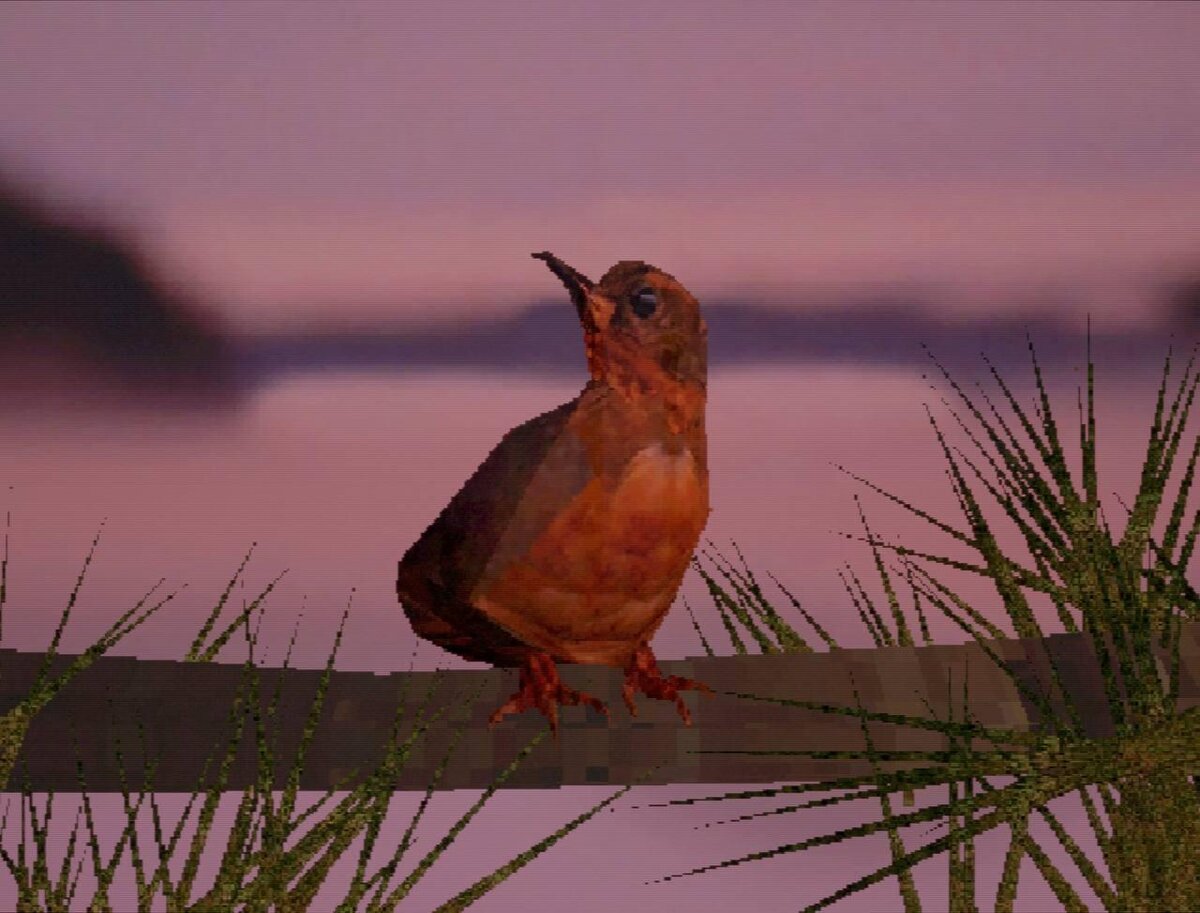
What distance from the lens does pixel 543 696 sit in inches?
125

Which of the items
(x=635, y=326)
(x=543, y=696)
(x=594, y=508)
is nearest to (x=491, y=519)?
(x=594, y=508)

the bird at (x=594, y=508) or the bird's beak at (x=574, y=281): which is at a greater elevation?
the bird's beak at (x=574, y=281)

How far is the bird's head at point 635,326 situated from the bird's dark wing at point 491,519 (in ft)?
0.45

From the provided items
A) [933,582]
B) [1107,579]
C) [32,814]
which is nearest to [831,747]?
[1107,579]

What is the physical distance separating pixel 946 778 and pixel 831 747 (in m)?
0.42

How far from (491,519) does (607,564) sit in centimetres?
27

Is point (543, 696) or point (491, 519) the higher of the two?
point (491, 519)

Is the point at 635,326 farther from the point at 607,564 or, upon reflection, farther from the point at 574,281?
the point at 607,564

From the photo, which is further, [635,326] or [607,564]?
[635,326]

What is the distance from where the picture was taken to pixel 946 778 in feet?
8.50

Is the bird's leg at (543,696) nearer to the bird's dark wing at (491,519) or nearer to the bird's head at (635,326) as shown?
the bird's dark wing at (491,519)

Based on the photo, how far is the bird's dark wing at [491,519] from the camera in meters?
3.73

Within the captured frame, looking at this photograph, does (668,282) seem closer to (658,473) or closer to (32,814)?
(658,473)

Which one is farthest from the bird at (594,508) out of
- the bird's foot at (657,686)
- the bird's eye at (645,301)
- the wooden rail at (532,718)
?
the wooden rail at (532,718)
